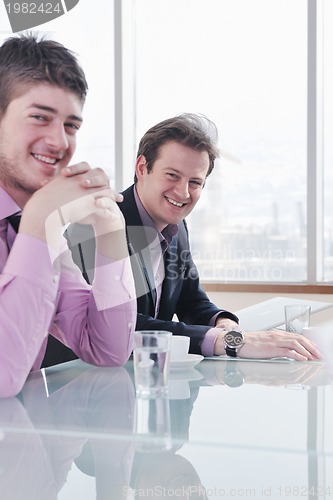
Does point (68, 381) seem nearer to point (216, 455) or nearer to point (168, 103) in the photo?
point (216, 455)

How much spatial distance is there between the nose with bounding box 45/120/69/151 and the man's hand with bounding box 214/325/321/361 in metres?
0.63

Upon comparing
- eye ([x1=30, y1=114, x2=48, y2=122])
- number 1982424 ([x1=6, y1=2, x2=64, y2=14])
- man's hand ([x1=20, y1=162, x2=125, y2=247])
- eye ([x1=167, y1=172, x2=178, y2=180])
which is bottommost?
man's hand ([x1=20, y1=162, x2=125, y2=247])

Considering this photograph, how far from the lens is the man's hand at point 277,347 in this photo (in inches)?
61.7

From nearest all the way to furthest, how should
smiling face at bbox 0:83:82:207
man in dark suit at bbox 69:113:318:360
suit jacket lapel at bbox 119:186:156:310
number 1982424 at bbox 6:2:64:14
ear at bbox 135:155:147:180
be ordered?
smiling face at bbox 0:83:82:207
suit jacket lapel at bbox 119:186:156:310
man in dark suit at bbox 69:113:318:360
ear at bbox 135:155:147:180
number 1982424 at bbox 6:2:64:14

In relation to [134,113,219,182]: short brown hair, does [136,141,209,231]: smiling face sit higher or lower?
lower

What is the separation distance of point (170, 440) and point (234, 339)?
2.50 ft

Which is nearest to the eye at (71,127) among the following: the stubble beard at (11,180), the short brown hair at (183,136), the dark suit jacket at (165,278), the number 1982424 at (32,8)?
the stubble beard at (11,180)

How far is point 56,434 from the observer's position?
916mm

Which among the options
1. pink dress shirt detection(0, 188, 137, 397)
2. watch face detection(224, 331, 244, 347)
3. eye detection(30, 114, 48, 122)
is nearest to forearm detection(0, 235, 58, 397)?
pink dress shirt detection(0, 188, 137, 397)

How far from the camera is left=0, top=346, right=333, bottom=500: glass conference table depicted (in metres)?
0.74

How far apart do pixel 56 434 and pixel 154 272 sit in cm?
138

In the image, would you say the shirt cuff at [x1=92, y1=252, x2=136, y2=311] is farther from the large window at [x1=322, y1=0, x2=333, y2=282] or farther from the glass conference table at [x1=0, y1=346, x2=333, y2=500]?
the large window at [x1=322, y1=0, x2=333, y2=282]

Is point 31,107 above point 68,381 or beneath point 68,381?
above

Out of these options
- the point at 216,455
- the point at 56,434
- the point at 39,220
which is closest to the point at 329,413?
the point at 216,455
